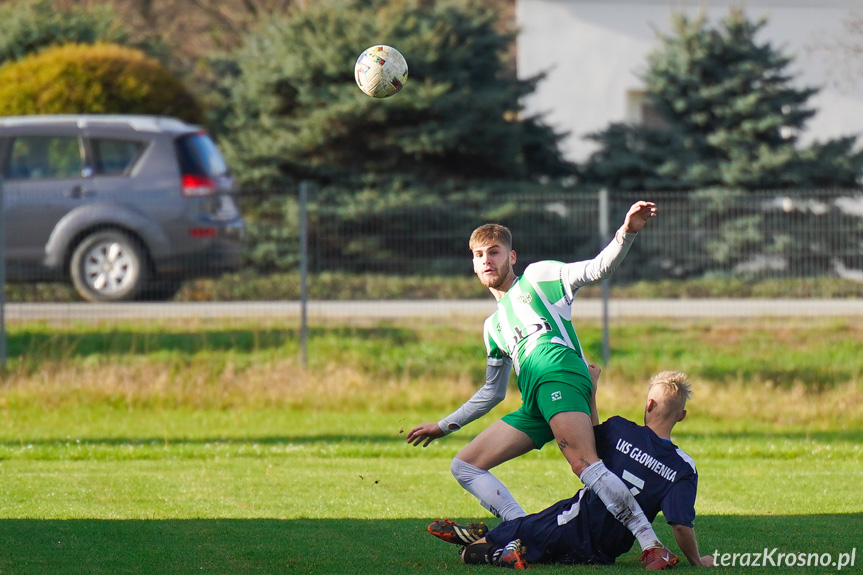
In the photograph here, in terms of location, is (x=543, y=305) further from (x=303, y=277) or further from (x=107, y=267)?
(x=107, y=267)

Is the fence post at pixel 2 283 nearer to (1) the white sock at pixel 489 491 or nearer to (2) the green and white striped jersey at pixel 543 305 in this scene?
(1) the white sock at pixel 489 491

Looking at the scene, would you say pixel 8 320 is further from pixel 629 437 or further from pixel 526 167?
pixel 526 167

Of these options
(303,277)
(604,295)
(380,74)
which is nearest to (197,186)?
(303,277)

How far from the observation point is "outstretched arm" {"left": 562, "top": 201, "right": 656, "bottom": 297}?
5.44 meters

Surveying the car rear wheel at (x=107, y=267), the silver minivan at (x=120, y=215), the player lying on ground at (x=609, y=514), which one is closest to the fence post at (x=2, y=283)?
the silver minivan at (x=120, y=215)

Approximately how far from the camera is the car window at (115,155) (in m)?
14.3

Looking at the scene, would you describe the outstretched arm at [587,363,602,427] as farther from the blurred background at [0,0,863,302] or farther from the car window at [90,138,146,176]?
the car window at [90,138,146,176]

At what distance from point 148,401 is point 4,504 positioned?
19.0 ft

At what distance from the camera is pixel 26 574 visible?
16.8 ft

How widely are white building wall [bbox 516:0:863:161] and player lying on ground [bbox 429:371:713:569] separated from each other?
889 inches

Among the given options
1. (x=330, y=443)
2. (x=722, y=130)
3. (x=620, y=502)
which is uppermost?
(x=722, y=130)

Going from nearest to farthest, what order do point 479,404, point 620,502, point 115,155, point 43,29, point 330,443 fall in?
point 620,502 → point 479,404 → point 330,443 → point 115,155 → point 43,29

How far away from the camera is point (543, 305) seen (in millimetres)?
5699

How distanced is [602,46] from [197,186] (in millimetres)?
16222
